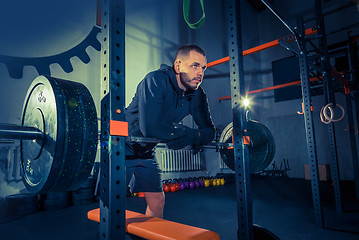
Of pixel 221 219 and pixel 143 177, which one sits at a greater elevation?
pixel 143 177

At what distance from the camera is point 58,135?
81 centimetres

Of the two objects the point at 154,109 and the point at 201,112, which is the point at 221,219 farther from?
the point at 154,109

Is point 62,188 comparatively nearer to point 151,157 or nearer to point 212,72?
point 151,157

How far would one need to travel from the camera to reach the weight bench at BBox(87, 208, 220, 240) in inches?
46.3

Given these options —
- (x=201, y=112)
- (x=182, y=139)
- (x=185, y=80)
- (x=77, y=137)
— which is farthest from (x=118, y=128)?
(x=201, y=112)

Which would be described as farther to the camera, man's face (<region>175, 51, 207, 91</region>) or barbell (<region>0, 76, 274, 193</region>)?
man's face (<region>175, 51, 207, 91</region>)

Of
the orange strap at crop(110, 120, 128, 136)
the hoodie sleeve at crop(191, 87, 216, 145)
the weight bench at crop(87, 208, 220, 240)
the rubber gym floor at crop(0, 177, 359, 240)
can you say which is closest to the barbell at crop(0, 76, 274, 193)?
the orange strap at crop(110, 120, 128, 136)

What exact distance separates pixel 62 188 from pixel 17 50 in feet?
10.6

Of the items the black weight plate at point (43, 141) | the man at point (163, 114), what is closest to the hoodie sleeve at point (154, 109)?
the man at point (163, 114)

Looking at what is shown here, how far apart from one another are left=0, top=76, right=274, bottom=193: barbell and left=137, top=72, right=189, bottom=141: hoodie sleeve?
29 cm

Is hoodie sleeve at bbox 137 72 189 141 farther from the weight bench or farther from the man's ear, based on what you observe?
the weight bench

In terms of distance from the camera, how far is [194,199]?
3.84 m

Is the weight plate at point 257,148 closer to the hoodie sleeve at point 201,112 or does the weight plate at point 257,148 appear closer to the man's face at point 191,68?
the hoodie sleeve at point 201,112

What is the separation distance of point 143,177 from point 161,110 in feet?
1.84
